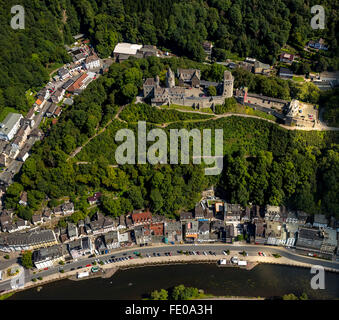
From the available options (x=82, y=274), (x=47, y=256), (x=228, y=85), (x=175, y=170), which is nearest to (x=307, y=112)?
(x=228, y=85)

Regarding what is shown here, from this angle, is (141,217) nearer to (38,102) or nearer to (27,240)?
(27,240)

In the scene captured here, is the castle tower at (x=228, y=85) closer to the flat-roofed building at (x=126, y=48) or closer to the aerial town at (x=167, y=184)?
the aerial town at (x=167, y=184)

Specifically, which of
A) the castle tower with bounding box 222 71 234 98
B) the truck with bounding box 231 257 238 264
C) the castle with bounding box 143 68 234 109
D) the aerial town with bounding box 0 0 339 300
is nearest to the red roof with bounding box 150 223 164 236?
the aerial town with bounding box 0 0 339 300

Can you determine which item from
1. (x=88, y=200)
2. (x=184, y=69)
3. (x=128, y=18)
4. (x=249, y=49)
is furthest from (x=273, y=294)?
→ (x=128, y=18)

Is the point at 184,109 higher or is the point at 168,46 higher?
the point at 168,46

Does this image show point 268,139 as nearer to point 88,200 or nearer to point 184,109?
point 184,109
